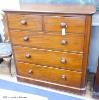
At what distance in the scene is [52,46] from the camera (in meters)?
1.85

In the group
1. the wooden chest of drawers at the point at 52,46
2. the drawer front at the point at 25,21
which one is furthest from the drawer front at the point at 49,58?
the drawer front at the point at 25,21

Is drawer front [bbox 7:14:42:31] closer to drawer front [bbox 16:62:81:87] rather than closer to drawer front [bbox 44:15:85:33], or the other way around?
drawer front [bbox 44:15:85:33]

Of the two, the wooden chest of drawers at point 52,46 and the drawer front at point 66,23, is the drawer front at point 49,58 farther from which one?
the drawer front at point 66,23

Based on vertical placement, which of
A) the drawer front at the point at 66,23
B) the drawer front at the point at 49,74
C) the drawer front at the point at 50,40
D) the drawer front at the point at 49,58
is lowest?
the drawer front at the point at 49,74

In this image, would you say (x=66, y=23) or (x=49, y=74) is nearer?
(x=66, y=23)

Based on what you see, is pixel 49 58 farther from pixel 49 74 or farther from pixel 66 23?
pixel 66 23

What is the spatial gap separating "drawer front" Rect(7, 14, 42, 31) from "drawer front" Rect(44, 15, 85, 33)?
0.29 ft

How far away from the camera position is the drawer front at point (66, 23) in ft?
5.34

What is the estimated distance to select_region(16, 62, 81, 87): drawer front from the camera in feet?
6.41

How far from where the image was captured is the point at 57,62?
6.32 feet

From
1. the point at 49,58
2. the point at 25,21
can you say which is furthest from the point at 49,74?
the point at 25,21

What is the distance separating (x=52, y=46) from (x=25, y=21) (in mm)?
379

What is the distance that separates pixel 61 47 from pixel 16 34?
520mm

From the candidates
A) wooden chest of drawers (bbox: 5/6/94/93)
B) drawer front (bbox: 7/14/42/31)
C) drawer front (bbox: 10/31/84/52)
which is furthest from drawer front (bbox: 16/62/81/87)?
drawer front (bbox: 7/14/42/31)
